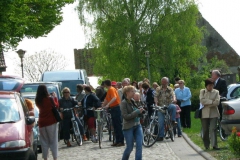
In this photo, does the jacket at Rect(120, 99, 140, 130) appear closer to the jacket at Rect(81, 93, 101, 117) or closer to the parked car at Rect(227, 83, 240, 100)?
the jacket at Rect(81, 93, 101, 117)

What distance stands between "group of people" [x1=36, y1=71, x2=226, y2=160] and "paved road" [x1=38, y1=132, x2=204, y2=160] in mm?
523

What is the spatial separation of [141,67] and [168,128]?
36.8m

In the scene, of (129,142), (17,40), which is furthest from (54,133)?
(17,40)

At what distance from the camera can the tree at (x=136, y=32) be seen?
55.5 metres

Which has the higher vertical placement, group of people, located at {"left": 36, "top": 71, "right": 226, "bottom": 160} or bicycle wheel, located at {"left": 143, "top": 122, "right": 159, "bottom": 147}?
group of people, located at {"left": 36, "top": 71, "right": 226, "bottom": 160}

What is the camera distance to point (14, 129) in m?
13.7

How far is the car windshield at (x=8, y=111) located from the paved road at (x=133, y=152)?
10.2 feet

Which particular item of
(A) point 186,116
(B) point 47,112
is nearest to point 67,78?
(A) point 186,116

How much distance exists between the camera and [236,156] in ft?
44.9

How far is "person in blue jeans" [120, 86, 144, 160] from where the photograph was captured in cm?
1406

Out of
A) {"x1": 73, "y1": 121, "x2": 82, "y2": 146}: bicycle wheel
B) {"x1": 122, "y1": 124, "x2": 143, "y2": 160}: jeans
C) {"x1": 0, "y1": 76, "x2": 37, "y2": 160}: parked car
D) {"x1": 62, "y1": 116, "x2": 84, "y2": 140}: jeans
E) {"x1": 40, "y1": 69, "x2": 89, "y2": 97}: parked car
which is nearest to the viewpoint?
{"x1": 0, "y1": 76, "x2": 37, "y2": 160}: parked car

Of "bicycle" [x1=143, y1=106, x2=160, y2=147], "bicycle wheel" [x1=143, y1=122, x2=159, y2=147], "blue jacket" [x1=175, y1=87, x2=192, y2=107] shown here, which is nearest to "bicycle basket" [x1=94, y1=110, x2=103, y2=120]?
"bicycle" [x1=143, y1=106, x2=160, y2=147]

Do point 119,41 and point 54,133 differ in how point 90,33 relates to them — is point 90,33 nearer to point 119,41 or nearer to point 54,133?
point 119,41

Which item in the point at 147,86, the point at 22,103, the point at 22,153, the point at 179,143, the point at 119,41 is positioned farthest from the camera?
the point at 119,41
